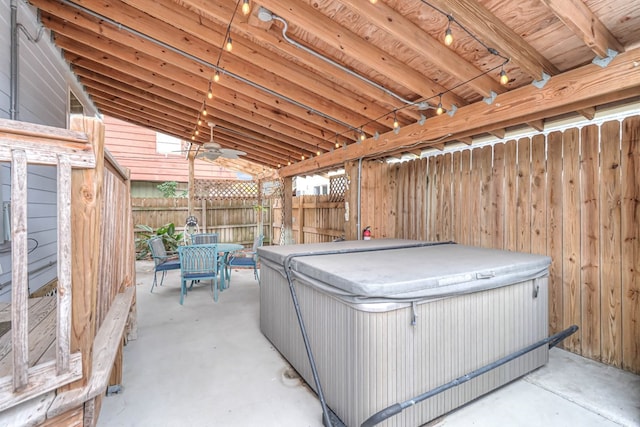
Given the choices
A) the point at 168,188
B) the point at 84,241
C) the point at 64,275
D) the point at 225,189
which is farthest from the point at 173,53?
the point at 168,188

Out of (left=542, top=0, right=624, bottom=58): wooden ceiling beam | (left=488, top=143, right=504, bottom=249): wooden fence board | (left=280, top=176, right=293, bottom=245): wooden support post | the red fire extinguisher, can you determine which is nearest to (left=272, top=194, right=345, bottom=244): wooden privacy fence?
(left=280, top=176, right=293, bottom=245): wooden support post

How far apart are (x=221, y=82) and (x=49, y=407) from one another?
340cm

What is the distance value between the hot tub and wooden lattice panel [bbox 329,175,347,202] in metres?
3.02

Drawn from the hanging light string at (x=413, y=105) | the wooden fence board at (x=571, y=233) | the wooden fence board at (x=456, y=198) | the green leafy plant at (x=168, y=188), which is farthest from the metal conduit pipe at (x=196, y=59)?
the green leafy plant at (x=168, y=188)

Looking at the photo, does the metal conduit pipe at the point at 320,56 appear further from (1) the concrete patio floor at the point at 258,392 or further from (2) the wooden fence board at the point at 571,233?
(1) the concrete patio floor at the point at 258,392

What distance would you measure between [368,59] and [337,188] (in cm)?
326

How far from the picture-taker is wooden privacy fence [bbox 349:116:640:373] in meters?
2.37

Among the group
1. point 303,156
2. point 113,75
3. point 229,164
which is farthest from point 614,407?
point 229,164

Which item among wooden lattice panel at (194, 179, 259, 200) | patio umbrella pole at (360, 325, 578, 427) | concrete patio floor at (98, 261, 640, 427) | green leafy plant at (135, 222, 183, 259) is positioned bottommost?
concrete patio floor at (98, 261, 640, 427)

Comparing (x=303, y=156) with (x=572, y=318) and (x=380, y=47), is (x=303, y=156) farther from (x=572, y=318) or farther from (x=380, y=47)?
(x=572, y=318)

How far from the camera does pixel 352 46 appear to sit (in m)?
2.41

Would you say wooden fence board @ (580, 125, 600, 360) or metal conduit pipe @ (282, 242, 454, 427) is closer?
metal conduit pipe @ (282, 242, 454, 427)

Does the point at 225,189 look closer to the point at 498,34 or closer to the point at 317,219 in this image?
the point at 317,219

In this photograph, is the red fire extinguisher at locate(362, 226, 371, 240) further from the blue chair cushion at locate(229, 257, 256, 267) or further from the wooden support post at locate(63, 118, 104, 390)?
the wooden support post at locate(63, 118, 104, 390)
